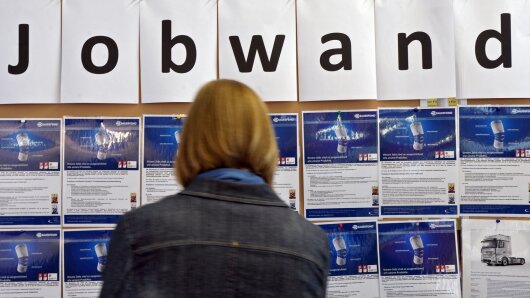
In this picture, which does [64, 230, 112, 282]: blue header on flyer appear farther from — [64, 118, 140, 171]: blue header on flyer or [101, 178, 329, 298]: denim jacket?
[101, 178, 329, 298]: denim jacket

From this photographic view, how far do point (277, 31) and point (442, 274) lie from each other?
1.26 metres

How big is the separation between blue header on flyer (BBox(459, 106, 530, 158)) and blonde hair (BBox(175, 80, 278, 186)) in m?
1.50

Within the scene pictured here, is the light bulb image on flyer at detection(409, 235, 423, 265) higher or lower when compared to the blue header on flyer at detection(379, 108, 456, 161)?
lower

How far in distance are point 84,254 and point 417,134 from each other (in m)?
1.52

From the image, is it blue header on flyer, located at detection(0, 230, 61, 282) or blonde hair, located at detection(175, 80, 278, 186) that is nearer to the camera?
blonde hair, located at detection(175, 80, 278, 186)

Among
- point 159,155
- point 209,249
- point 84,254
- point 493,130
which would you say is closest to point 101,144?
point 159,155

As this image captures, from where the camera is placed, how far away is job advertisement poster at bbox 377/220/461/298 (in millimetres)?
2395

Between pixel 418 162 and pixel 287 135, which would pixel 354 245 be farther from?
pixel 287 135

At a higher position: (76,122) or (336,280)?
(76,122)

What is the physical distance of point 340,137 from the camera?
7.94ft

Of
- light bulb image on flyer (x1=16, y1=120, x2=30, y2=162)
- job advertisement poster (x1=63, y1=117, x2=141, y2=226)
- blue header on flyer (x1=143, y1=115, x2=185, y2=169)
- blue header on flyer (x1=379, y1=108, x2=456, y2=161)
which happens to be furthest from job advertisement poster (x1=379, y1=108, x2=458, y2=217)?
light bulb image on flyer (x1=16, y1=120, x2=30, y2=162)

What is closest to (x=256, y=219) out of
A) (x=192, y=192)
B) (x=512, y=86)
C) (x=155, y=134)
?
(x=192, y=192)

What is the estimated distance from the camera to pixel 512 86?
2.41 meters

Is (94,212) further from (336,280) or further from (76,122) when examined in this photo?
(336,280)
